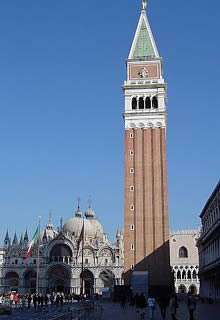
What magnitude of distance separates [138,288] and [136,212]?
462 inches

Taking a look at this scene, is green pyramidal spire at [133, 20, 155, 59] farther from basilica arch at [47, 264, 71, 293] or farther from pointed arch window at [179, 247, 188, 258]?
basilica arch at [47, 264, 71, 293]

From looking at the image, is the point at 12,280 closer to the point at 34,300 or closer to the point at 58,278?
the point at 58,278

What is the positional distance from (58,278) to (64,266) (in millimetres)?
3330

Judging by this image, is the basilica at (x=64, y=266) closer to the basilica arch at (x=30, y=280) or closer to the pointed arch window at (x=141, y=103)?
the basilica arch at (x=30, y=280)

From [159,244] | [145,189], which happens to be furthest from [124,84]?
[159,244]

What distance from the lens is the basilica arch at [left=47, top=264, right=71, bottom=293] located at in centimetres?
8612

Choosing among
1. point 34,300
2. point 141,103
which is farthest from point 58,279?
point 34,300

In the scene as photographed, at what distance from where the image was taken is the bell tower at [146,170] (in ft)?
184

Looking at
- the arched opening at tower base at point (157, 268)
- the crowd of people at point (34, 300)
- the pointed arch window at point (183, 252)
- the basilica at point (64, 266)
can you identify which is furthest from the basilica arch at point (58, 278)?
the crowd of people at point (34, 300)

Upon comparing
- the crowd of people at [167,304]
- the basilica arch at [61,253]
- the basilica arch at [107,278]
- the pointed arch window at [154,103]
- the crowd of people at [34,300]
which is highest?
the pointed arch window at [154,103]

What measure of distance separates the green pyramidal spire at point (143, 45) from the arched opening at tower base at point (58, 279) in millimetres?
41007

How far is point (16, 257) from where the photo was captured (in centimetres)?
8925

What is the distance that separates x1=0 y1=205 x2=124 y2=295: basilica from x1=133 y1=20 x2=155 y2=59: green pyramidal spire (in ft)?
119

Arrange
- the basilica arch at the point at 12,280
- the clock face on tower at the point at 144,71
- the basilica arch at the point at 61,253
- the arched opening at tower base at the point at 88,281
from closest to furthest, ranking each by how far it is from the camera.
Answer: the clock face on tower at the point at 144,71, the arched opening at tower base at the point at 88,281, the basilica arch at the point at 61,253, the basilica arch at the point at 12,280
